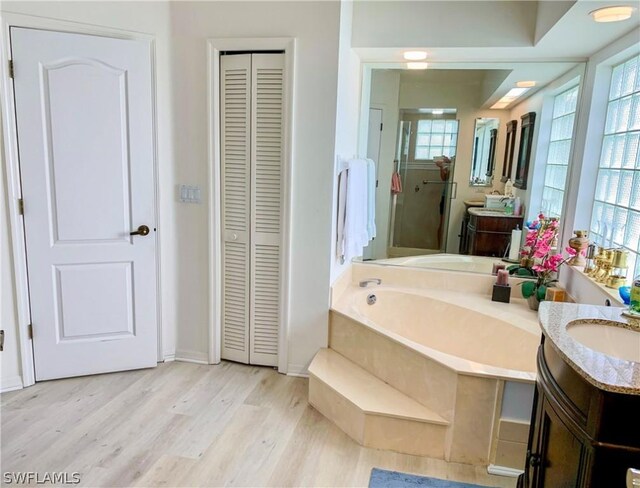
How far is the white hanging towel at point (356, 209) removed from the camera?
288 cm

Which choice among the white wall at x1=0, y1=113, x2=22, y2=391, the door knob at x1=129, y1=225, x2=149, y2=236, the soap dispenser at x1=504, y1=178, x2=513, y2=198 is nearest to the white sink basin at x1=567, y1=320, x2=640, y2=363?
the soap dispenser at x1=504, y1=178, x2=513, y2=198

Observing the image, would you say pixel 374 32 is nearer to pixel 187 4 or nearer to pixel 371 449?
pixel 187 4

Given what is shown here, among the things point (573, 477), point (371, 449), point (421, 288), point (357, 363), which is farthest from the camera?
point (421, 288)

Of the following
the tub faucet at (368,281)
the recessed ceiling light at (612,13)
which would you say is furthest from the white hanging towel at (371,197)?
the recessed ceiling light at (612,13)

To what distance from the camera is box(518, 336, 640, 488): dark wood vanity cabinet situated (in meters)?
1.06

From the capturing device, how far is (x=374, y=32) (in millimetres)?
2898

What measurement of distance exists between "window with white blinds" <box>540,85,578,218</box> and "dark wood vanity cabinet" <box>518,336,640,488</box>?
1991mm

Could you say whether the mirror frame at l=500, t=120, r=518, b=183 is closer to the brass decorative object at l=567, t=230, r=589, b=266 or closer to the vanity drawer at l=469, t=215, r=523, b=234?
the vanity drawer at l=469, t=215, r=523, b=234

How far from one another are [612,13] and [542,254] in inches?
60.6

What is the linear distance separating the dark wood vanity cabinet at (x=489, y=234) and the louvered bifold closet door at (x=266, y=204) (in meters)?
1.46

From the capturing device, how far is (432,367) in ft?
7.25

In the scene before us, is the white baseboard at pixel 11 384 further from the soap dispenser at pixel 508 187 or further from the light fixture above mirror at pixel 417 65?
the soap dispenser at pixel 508 187

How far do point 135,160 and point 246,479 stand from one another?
193 cm

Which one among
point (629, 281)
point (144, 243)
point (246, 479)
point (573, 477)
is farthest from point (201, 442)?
point (629, 281)
